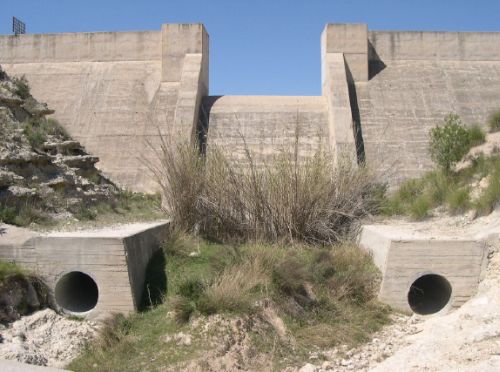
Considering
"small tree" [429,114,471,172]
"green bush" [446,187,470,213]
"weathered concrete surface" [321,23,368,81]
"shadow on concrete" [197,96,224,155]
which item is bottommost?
"green bush" [446,187,470,213]

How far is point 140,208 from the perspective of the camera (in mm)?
9727

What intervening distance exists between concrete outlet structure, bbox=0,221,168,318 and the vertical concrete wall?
6.89 m

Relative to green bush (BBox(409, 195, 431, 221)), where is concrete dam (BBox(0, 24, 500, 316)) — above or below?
above

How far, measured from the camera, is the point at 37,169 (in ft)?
27.7

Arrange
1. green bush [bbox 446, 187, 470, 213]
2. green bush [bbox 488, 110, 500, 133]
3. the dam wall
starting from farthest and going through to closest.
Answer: the dam wall, green bush [bbox 488, 110, 500, 133], green bush [bbox 446, 187, 470, 213]

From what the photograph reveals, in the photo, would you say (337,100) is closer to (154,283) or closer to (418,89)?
(418,89)

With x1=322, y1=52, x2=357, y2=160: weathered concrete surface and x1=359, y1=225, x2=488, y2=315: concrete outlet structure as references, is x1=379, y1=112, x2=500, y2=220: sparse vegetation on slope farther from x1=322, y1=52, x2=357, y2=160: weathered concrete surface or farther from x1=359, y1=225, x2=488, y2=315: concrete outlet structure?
x1=322, y1=52, x2=357, y2=160: weathered concrete surface

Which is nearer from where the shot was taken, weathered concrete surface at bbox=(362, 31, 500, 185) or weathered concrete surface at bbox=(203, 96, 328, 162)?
weathered concrete surface at bbox=(203, 96, 328, 162)

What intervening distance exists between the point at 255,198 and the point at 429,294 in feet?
8.56

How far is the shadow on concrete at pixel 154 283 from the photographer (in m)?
6.29

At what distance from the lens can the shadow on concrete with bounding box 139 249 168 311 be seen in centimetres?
629

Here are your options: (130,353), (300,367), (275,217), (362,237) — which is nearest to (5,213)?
(130,353)

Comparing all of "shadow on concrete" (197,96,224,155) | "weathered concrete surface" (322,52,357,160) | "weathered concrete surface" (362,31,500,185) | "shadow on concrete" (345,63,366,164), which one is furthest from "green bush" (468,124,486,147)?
"shadow on concrete" (197,96,224,155)

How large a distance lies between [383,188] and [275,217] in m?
1.98
